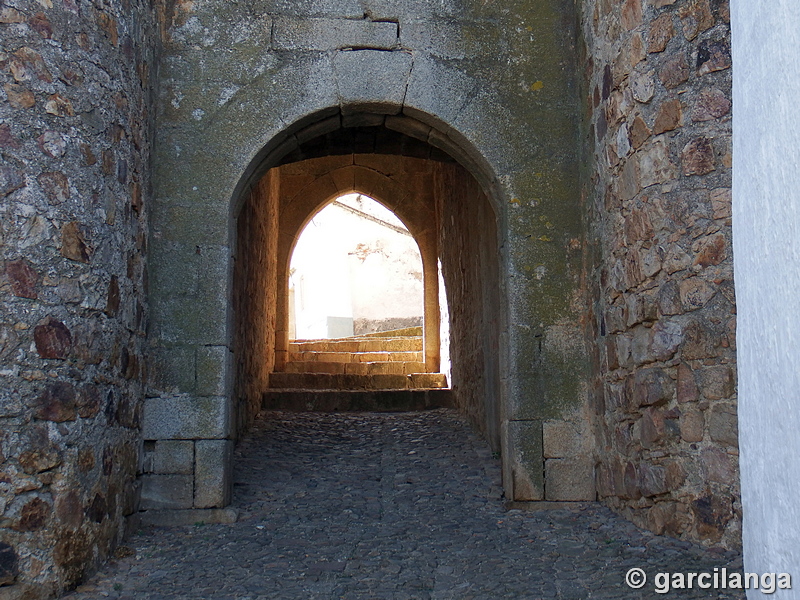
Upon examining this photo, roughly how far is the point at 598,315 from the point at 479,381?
1806mm

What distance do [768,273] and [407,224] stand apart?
7776mm

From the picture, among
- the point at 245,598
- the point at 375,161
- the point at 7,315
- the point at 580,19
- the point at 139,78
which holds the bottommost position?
the point at 245,598

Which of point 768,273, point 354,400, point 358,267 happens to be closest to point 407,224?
point 354,400

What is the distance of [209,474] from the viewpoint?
378 centimetres

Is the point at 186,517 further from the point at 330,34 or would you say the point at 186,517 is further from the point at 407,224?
the point at 407,224

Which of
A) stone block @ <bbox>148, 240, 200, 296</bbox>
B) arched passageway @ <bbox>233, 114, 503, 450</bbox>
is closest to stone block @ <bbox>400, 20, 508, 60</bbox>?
arched passageway @ <bbox>233, 114, 503, 450</bbox>

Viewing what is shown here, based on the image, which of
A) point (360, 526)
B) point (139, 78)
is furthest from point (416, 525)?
point (139, 78)

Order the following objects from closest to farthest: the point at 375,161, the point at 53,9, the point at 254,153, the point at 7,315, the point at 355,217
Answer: the point at 7,315 < the point at 53,9 < the point at 254,153 < the point at 375,161 < the point at 355,217

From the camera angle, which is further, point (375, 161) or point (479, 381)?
point (375, 161)

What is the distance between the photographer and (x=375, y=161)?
966 centimetres

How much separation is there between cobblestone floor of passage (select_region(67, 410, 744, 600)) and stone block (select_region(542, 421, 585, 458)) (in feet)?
0.89

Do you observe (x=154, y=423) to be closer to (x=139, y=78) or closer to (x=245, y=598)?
(x=245, y=598)

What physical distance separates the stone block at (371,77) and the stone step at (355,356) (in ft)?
18.6

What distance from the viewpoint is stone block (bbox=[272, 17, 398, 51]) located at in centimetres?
415
